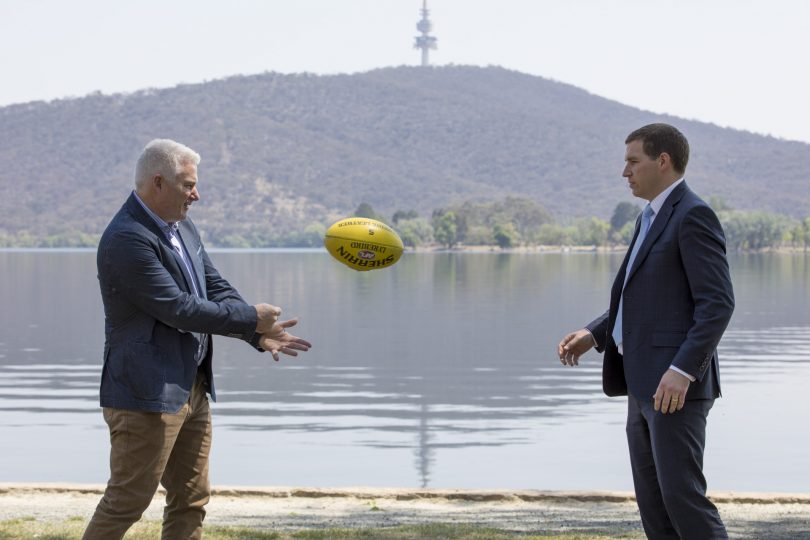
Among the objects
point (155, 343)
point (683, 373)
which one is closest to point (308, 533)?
point (155, 343)

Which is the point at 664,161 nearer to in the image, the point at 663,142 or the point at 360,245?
the point at 663,142

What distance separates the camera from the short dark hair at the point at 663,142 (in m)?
5.18

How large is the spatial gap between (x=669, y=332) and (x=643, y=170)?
0.71 metres

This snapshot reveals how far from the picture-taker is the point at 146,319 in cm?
509

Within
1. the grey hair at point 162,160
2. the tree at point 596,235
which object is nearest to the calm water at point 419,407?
the grey hair at point 162,160

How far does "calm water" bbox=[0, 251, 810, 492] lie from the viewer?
42.9 feet

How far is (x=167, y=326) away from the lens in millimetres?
5137

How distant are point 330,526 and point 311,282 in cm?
6206

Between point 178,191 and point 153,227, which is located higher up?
point 178,191

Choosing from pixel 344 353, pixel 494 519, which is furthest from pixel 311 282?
pixel 494 519

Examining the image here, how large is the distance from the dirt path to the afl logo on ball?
5.56 feet

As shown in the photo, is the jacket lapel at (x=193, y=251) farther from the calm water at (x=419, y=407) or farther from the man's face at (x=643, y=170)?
the calm water at (x=419, y=407)

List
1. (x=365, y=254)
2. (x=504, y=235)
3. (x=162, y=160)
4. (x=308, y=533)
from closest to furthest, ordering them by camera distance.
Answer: (x=162, y=160), (x=308, y=533), (x=365, y=254), (x=504, y=235)

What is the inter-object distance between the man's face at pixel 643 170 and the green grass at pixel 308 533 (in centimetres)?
221
